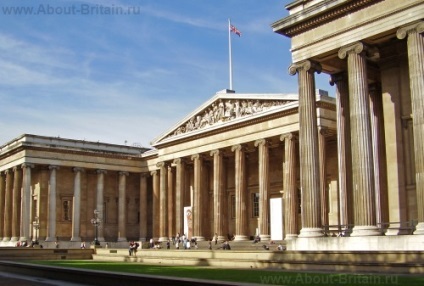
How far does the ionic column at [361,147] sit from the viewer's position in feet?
85.8

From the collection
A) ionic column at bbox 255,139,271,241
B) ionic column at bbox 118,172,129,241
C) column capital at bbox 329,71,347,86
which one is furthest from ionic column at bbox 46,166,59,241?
column capital at bbox 329,71,347,86

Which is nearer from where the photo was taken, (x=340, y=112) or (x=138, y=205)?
(x=340, y=112)

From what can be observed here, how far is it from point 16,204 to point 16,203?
4.3 inches

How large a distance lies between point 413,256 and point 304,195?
878 centimetres

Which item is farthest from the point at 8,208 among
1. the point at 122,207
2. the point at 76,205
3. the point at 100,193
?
the point at 122,207

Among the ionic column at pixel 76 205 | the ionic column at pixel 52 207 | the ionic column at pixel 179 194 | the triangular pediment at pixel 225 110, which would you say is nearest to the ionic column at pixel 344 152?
the triangular pediment at pixel 225 110

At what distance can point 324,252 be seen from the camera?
24469mm

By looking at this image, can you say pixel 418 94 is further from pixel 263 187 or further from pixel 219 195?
pixel 219 195

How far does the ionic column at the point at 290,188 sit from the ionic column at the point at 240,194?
474cm

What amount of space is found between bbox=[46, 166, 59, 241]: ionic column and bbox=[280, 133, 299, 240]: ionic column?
1071 inches

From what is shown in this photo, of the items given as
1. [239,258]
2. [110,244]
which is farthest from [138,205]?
[239,258]

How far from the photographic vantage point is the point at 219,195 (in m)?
53.3

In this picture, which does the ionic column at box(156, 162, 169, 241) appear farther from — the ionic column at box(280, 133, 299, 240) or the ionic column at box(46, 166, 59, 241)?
the ionic column at box(280, 133, 299, 240)

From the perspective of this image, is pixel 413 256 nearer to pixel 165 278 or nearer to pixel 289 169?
pixel 165 278
